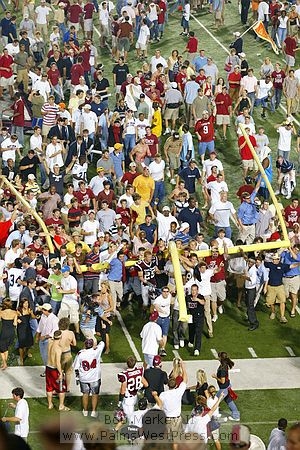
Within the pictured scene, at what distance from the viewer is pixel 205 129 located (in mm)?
24594

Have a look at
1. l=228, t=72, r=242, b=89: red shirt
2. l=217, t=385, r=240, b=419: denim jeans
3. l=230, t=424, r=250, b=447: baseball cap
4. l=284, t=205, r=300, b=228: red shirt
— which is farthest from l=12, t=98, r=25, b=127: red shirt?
l=230, t=424, r=250, b=447: baseball cap

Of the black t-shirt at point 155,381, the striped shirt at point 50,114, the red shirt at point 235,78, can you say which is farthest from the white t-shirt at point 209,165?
the black t-shirt at point 155,381

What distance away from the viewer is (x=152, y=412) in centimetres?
1457

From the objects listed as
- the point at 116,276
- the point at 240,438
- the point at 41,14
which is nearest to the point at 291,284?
the point at 116,276

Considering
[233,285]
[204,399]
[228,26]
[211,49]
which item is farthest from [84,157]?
[228,26]

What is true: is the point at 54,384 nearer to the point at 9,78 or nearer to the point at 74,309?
the point at 74,309

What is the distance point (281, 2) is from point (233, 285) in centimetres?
1607

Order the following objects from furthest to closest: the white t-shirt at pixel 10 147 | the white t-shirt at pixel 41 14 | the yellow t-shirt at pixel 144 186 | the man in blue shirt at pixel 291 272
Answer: the white t-shirt at pixel 41 14
the white t-shirt at pixel 10 147
the yellow t-shirt at pixel 144 186
the man in blue shirt at pixel 291 272

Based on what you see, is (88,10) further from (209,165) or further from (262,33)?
(209,165)

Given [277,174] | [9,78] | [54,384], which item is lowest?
[54,384]

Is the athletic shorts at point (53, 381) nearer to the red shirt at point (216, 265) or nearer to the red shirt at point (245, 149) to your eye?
the red shirt at point (216, 265)

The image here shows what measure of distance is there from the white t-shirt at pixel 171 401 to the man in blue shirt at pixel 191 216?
603cm

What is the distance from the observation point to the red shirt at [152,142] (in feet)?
78.3

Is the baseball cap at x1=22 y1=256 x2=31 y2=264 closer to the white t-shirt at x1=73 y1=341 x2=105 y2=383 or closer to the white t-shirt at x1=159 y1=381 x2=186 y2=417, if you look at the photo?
the white t-shirt at x1=73 y1=341 x2=105 y2=383
